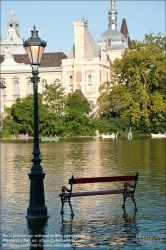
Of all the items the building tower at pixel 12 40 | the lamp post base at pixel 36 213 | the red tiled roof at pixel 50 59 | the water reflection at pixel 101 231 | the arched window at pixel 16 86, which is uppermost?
the building tower at pixel 12 40

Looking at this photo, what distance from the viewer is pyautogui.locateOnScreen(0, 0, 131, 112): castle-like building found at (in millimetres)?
96000

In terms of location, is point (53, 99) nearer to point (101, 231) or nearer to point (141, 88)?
point (141, 88)

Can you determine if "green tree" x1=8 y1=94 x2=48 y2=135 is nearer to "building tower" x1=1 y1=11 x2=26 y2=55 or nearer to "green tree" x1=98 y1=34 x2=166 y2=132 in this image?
"green tree" x1=98 y1=34 x2=166 y2=132

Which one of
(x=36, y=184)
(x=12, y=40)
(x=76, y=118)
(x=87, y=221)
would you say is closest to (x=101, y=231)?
(x=87, y=221)

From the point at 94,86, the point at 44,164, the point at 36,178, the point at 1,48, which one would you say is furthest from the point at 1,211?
the point at 1,48

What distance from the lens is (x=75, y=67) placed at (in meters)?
96.3

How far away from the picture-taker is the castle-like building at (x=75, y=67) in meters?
96.0

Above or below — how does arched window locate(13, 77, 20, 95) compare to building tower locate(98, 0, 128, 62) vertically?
below

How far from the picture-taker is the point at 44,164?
29.3 metres

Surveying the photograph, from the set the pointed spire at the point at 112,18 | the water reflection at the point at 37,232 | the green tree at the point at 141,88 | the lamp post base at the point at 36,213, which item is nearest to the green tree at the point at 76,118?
the green tree at the point at 141,88

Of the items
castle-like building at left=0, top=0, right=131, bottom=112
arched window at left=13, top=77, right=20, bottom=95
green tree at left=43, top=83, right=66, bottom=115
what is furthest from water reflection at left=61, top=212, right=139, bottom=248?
arched window at left=13, top=77, right=20, bottom=95

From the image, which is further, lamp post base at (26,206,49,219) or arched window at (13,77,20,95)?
arched window at (13,77,20,95)

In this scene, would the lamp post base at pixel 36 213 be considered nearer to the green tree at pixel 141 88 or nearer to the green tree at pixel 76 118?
the green tree at pixel 76 118

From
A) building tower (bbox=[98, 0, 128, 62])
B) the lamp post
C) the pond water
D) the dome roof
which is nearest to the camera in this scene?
the pond water
